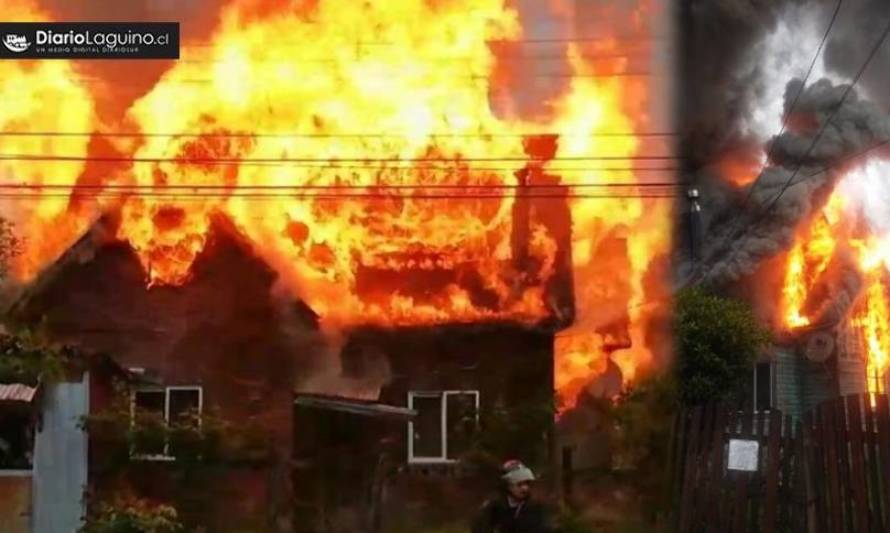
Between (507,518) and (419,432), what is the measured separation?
4.02ft

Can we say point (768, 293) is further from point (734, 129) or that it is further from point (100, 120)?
point (100, 120)

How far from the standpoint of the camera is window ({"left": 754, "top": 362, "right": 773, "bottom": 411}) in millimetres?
13117

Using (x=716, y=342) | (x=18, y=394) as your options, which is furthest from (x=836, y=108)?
(x=18, y=394)

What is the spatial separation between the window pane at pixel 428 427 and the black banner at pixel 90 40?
2854 mm

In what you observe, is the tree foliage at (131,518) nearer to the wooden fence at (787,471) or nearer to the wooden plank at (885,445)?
the wooden fence at (787,471)

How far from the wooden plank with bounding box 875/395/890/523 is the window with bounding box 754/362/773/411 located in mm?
6217

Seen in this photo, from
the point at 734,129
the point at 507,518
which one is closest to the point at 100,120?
the point at 507,518

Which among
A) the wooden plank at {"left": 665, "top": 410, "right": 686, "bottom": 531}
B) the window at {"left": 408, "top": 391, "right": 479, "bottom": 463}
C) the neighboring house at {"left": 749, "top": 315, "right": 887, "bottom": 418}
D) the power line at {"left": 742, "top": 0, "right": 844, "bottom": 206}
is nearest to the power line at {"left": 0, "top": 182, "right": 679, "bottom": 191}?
the window at {"left": 408, "top": 391, "right": 479, "bottom": 463}

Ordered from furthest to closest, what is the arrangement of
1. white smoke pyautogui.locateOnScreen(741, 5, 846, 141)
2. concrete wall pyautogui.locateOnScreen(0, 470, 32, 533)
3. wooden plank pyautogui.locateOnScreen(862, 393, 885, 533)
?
white smoke pyautogui.locateOnScreen(741, 5, 846, 141) < wooden plank pyautogui.locateOnScreen(862, 393, 885, 533) < concrete wall pyautogui.locateOnScreen(0, 470, 32, 533)

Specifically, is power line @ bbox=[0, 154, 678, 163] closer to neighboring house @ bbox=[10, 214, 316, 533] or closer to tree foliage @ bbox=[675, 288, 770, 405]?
neighboring house @ bbox=[10, 214, 316, 533]

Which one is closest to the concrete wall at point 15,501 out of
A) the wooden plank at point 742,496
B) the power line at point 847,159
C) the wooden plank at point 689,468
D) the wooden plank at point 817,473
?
the wooden plank at point 689,468

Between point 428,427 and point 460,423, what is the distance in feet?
0.70

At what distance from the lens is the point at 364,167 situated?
663 cm

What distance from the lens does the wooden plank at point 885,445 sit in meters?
6.75
